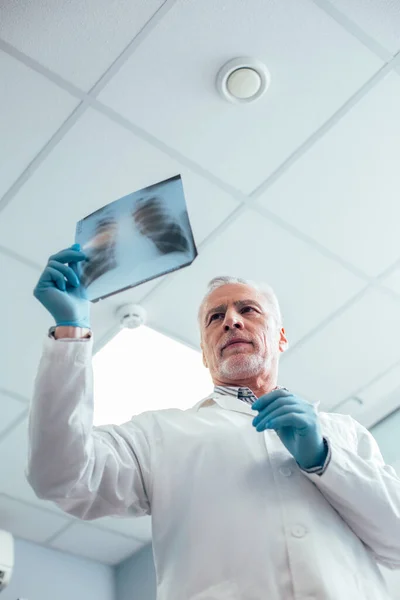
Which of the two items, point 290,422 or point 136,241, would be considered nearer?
point 290,422

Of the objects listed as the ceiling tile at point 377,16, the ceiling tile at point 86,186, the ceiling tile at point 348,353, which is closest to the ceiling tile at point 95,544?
the ceiling tile at point 348,353

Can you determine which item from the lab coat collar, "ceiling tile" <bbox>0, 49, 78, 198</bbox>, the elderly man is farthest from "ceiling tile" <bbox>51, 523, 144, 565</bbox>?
the elderly man

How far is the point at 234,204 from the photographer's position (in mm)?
2457

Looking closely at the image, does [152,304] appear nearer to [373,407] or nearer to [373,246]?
[373,246]

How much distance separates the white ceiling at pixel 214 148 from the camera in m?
2.01

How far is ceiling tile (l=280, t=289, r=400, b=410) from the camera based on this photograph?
295cm

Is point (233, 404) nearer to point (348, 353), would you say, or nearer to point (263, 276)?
point (263, 276)

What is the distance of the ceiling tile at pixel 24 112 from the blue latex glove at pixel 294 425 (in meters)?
1.34

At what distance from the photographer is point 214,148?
2.29 meters

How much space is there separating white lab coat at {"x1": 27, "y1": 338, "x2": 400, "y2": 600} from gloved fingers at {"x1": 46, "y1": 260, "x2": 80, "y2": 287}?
0.54 feet

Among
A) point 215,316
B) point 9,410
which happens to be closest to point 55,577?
point 9,410

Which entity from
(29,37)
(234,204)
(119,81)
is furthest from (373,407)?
(29,37)

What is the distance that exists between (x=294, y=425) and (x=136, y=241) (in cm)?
50

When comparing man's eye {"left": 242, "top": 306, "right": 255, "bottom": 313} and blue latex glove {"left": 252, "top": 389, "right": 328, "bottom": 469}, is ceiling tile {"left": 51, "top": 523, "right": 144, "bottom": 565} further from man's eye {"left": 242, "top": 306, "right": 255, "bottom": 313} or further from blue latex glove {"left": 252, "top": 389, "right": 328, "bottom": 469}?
blue latex glove {"left": 252, "top": 389, "right": 328, "bottom": 469}
